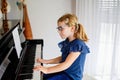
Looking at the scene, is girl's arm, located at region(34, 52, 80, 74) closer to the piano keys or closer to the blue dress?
the blue dress

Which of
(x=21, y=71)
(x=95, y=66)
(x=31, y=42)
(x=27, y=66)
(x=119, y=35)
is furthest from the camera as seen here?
(x=95, y=66)

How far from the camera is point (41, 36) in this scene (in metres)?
3.11

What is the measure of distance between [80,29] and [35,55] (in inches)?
19.2

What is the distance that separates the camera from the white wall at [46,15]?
3008 millimetres

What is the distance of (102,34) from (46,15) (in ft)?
2.83

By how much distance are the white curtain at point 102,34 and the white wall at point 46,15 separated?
0.80 feet

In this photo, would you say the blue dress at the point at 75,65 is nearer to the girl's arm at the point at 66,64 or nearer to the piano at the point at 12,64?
the girl's arm at the point at 66,64

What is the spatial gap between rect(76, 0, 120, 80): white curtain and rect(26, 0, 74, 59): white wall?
245mm

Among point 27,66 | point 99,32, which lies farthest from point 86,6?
point 27,66

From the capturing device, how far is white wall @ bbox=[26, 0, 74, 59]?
3008 mm

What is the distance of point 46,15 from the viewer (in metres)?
3.06

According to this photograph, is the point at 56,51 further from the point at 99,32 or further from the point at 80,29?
the point at 80,29

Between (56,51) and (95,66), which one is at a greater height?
(56,51)

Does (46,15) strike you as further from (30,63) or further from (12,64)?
(12,64)
